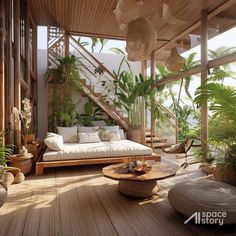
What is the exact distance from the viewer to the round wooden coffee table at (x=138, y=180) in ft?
9.68

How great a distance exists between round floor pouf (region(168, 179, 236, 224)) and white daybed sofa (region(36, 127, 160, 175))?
2.00m

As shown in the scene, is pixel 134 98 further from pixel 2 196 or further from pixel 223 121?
pixel 2 196

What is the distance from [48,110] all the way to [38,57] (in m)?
2.00

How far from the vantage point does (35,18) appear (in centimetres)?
649

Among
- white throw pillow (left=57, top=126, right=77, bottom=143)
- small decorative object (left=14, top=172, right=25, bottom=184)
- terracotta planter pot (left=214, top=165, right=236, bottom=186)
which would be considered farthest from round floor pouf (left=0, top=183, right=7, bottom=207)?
terracotta planter pot (left=214, top=165, right=236, bottom=186)

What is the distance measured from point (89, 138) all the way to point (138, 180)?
2.70 meters

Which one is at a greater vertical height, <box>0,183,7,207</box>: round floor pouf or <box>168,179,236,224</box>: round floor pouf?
<box>0,183,7,207</box>: round floor pouf

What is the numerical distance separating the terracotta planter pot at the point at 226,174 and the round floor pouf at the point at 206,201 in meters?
0.90

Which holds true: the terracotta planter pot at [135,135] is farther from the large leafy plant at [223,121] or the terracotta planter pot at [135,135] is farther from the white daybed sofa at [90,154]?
the large leafy plant at [223,121]

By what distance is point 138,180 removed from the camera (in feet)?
9.48

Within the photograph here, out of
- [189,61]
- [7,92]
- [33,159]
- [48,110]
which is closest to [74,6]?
[7,92]

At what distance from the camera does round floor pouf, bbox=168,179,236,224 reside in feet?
7.23

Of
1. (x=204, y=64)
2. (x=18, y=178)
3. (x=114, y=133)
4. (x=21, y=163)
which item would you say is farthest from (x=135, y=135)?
(x=18, y=178)

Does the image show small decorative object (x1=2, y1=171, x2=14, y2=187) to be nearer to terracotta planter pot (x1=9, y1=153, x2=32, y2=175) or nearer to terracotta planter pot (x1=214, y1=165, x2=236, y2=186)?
terracotta planter pot (x1=9, y1=153, x2=32, y2=175)
